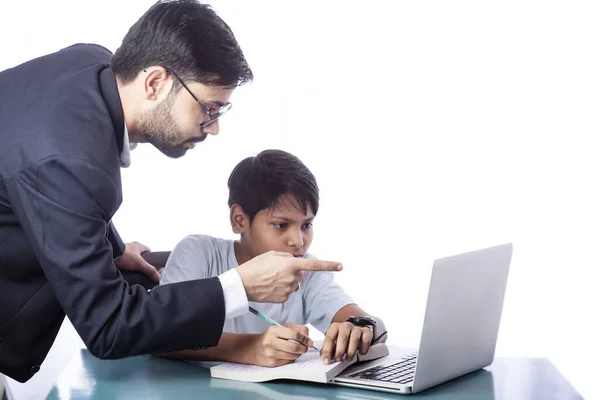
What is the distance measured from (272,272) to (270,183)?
0.63 metres

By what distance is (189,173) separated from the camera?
340cm

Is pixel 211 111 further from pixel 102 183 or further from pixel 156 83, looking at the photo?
pixel 102 183

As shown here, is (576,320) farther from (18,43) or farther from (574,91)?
(18,43)

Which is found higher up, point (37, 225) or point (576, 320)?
point (37, 225)

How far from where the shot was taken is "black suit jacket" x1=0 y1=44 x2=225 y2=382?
141 centimetres

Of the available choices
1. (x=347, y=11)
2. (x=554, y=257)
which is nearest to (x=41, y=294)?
(x=347, y=11)

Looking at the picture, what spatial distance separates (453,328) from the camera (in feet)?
4.65

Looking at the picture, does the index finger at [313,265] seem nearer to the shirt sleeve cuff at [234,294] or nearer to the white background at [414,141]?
the shirt sleeve cuff at [234,294]

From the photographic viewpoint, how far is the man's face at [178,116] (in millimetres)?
1661

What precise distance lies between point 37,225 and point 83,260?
0.11m

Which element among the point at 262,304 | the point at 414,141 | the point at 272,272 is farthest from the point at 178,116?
the point at 414,141

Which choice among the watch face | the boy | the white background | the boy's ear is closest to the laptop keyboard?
the watch face

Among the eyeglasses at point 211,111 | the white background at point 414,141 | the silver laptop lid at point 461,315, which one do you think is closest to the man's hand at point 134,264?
the eyeglasses at point 211,111

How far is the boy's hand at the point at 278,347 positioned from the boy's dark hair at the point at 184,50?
532mm
